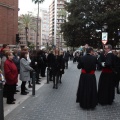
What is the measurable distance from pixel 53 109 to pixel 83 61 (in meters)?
1.71

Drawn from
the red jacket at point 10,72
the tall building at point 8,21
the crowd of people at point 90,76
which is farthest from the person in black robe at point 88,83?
the tall building at point 8,21

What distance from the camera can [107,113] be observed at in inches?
284

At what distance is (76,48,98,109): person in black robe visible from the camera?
302 inches

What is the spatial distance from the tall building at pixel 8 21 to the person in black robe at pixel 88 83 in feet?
110

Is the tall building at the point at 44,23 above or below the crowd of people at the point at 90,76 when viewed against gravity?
above

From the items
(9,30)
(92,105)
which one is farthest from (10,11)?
(92,105)

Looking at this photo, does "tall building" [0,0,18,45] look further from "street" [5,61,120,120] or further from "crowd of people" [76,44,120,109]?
"crowd of people" [76,44,120,109]

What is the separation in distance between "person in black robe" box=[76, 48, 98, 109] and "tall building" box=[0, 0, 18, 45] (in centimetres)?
3356

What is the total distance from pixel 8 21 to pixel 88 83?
118 feet

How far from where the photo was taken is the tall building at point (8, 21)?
→ 3994 centimetres

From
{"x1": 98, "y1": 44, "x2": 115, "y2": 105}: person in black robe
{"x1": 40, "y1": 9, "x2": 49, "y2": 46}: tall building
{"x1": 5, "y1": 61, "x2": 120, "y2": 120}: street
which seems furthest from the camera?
{"x1": 40, "y1": 9, "x2": 49, "y2": 46}: tall building

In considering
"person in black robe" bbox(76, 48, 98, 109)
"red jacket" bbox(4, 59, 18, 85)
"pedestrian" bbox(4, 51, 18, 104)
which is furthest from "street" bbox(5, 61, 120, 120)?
"red jacket" bbox(4, 59, 18, 85)

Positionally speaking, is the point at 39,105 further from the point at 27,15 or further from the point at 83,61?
the point at 27,15

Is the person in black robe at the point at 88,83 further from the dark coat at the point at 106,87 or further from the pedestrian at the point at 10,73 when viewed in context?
the pedestrian at the point at 10,73
